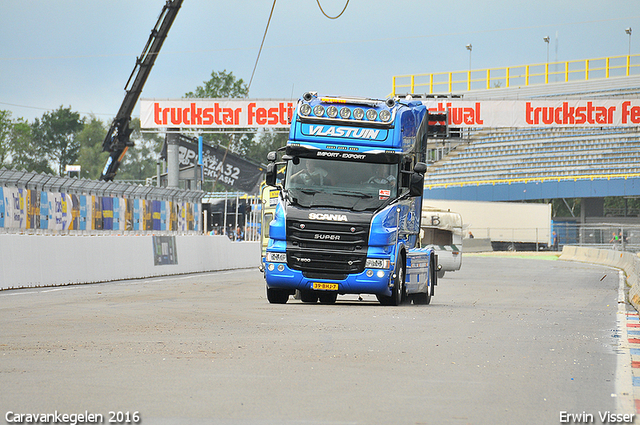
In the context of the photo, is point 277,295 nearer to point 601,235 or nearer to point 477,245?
point 601,235

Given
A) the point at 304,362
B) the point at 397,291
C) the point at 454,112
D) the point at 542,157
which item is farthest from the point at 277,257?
the point at 542,157

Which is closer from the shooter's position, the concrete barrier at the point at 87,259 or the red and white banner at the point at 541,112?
the concrete barrier at the point at 87,259

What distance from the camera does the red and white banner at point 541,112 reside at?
4234cm

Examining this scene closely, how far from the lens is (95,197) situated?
1026 inches

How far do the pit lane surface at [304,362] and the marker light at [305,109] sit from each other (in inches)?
129

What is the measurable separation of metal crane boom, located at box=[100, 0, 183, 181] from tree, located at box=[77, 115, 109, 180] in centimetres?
7726

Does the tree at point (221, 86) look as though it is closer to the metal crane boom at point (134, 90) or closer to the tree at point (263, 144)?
the tree at point (263, 144)

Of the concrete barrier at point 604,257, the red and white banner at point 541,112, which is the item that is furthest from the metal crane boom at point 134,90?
the concrete barrier at point 604,257

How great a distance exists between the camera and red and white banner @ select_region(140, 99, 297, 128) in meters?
42.4

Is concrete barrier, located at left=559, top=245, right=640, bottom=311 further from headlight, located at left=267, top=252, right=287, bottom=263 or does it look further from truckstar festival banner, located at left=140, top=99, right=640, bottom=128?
headlight, located at left=267, top=252, right=287, bottom=263

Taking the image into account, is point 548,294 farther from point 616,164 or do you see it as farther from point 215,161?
point 616,164

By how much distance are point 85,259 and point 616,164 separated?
5419cm

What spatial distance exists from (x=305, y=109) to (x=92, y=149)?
11693cm

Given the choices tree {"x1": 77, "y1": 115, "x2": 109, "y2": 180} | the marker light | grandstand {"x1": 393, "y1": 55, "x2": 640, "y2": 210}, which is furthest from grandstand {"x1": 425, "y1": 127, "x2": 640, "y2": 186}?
tree {"x1": 77, "y1": 115, "x2": 109, "y2": 180}
